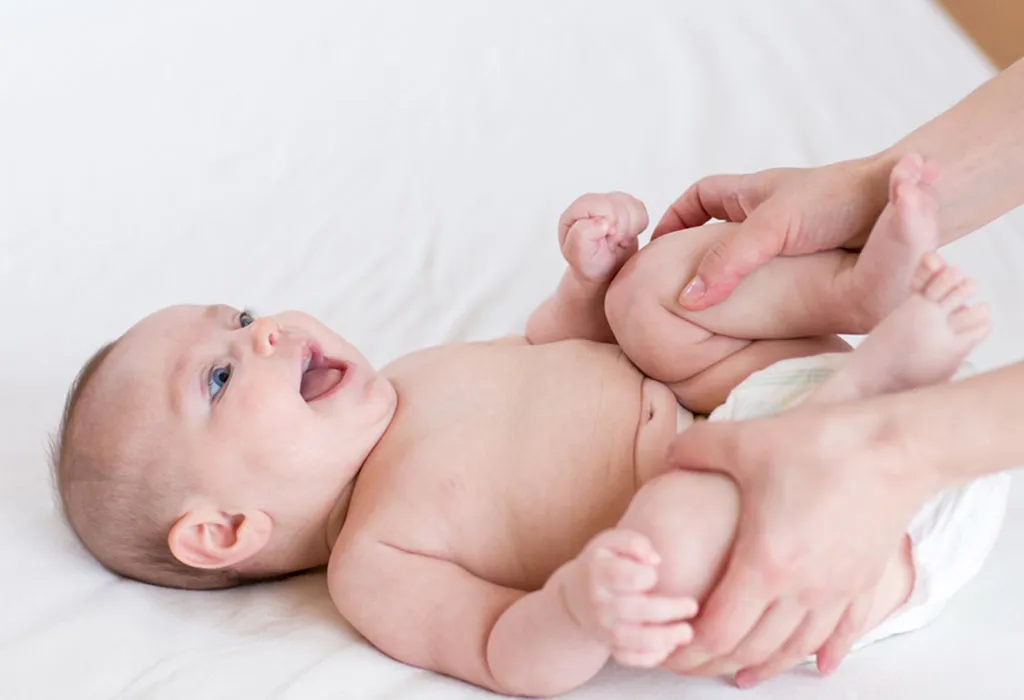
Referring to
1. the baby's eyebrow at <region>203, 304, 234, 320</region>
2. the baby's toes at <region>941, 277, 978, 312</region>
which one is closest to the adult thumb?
the baby's toes at <region>941, 277, 978, 312</region>

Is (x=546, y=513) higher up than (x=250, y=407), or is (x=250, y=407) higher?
(x=250, y=407)

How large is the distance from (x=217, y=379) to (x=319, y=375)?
0.44 ft

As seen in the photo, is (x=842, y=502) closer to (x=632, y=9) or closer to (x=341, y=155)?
(x=341, y=155)

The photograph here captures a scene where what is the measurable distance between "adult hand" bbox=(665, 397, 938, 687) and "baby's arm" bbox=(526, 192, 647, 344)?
1.39ft

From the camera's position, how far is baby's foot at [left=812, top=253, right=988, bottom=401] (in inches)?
36.5

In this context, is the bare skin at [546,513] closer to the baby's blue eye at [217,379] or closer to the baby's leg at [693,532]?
the baby's leg at [693,532]

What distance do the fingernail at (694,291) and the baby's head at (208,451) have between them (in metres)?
0.36

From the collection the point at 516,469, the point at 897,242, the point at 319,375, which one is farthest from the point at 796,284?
the point at 319,375

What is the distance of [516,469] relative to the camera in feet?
3.80

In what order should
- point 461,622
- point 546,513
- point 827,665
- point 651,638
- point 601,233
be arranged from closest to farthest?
point 651,638 → point 827,665 → point 461,622 → point 546,513 → point 601,233

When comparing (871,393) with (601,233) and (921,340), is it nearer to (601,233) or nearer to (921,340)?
(921,340)

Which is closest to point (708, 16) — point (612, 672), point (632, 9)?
point (632, 9)

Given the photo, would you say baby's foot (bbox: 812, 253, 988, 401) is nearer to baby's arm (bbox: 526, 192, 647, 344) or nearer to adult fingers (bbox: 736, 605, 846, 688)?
adult fingers (bbox: 736, 605, 846, 688)

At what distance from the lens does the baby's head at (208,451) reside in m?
1.16
